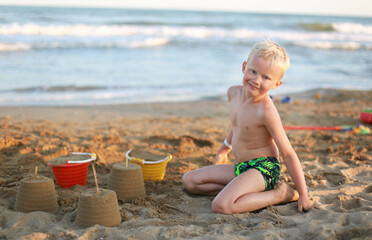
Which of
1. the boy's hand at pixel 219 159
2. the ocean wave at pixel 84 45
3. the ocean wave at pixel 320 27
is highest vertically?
the ocean wave at pixel 84 45

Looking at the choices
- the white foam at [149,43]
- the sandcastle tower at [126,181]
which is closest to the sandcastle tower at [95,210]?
the sandcastle tower at [126,181]

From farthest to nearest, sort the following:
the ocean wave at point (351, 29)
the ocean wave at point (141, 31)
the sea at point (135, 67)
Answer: the ocean wave at point (351, 29)
the ocean wave at point (141, 31)
the sea at point (135, 67)

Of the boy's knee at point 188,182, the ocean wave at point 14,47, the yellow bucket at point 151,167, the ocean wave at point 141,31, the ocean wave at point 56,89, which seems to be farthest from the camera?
the ocean wave at point 141,31

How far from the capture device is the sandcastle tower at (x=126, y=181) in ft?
10.6

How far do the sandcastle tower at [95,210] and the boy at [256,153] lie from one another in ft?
2.65

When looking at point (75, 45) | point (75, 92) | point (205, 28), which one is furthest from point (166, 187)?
point (205, 28)

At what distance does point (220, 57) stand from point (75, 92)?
665 cm

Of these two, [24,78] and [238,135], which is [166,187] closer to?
[238,135]

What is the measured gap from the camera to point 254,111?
322 cm

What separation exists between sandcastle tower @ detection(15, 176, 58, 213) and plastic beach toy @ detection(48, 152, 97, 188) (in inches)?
18.5

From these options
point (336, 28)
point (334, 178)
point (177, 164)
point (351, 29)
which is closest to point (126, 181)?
point (177, 164)

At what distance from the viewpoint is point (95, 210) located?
2.69 meters

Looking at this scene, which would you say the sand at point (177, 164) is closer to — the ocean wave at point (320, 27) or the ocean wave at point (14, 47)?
the ocean wave at point (14, 47)

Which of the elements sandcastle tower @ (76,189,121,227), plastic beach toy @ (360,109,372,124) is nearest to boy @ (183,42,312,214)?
sandcastle tower @ (76,189,121,227)
